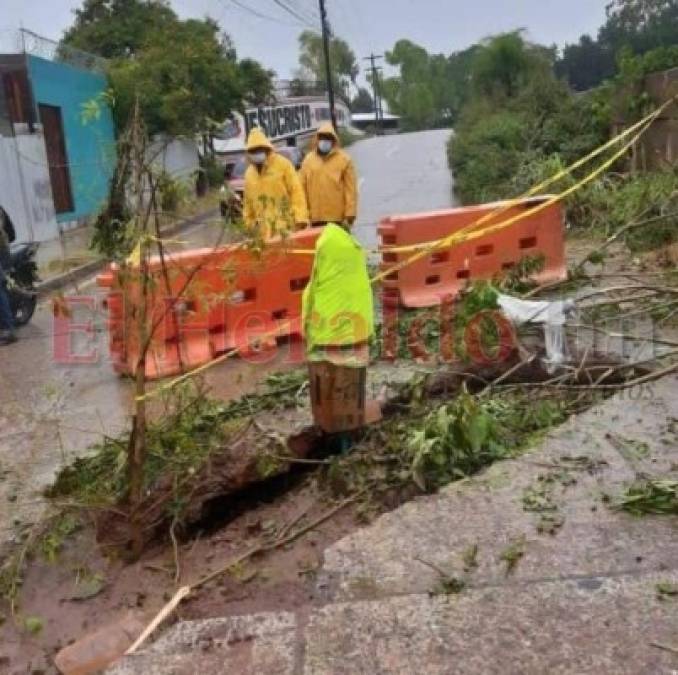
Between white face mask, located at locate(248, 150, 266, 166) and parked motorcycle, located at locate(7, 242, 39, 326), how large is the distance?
123 inches

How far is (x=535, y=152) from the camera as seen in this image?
18.8m

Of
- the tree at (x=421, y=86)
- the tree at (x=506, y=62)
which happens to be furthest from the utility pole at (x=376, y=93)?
the tree at (x=506, y=62)

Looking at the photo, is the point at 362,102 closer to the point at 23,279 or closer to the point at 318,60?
the point at 318,60

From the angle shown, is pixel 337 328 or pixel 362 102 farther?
pixel 362 102

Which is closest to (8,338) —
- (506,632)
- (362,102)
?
(506,632)

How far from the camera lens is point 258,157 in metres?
7.71

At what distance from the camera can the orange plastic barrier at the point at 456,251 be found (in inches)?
317

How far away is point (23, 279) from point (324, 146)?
3.86 m

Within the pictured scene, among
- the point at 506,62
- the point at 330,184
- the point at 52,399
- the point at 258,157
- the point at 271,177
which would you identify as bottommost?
the point at 52,399

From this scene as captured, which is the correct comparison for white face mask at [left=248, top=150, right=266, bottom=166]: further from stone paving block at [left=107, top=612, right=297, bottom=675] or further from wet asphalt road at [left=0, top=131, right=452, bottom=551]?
stone paving block at [left=107, top=612, right=297, bottom=675]

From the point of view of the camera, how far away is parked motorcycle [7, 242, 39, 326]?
9.28m

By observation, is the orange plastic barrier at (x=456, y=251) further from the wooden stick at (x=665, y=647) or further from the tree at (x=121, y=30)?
the tree at (x=121, y=30)

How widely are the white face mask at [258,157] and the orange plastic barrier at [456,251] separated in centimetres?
130

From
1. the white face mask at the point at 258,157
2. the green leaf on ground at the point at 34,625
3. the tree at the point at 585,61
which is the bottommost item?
the green leaf on ground at the point at 34,625
